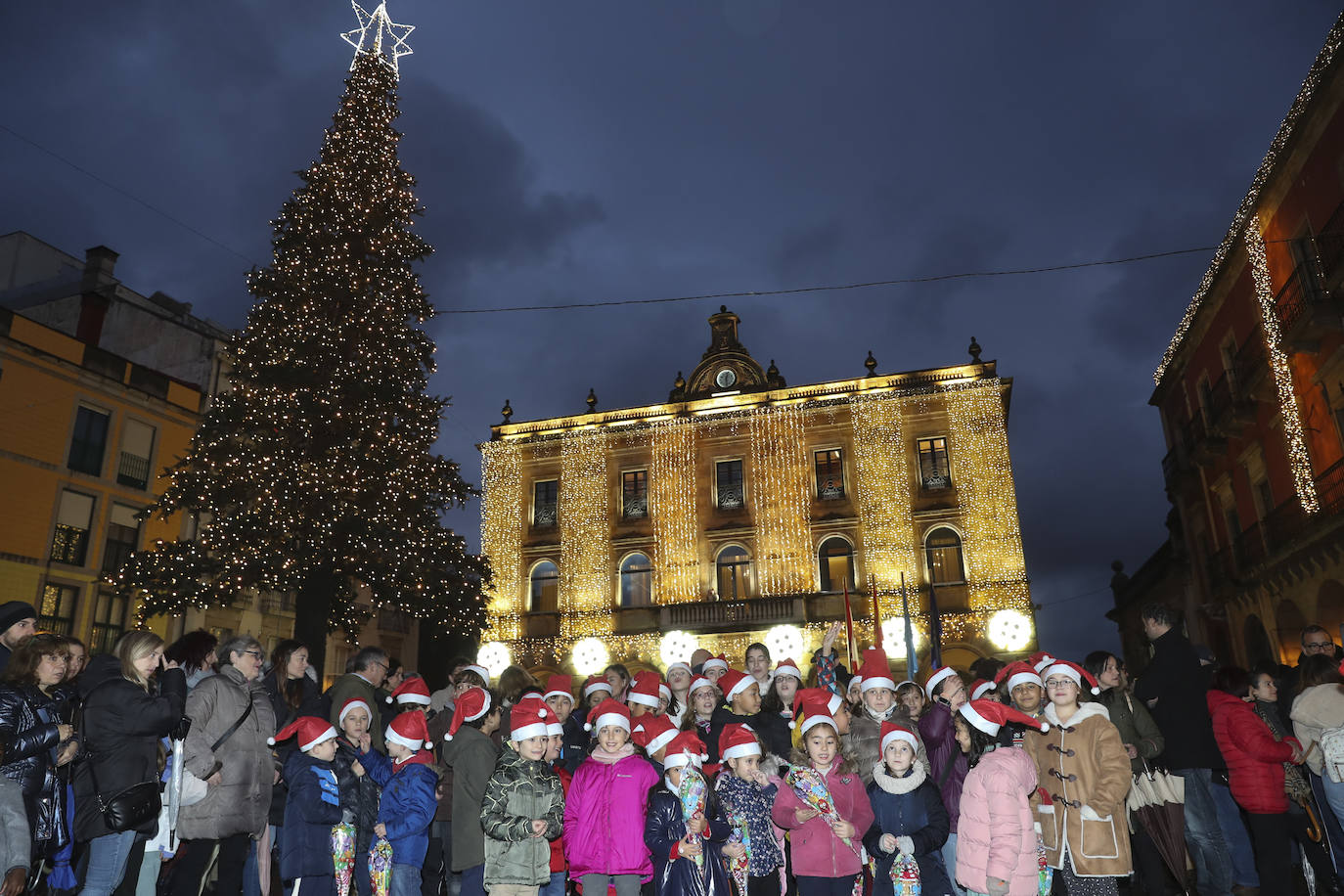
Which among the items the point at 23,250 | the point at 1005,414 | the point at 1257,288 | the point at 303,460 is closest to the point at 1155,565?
the point at 1005,414

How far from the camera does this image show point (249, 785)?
578cm

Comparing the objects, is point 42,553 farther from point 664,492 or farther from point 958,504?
point 958,504

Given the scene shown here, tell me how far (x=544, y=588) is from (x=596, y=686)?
2356cm

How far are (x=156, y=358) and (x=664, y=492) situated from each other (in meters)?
16.9

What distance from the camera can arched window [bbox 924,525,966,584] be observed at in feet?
90.6

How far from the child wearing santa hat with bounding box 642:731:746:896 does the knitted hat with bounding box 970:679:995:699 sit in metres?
2.73

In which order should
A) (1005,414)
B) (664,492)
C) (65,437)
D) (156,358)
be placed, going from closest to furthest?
(65,437) < (156,358) < (1005,414) < (664,492)

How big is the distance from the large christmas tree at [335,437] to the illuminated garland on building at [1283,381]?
17.4m

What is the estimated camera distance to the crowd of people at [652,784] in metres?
4.89

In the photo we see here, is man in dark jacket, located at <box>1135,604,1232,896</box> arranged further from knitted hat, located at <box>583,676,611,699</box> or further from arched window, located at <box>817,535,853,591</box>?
arched window, located at <box>817,535,853,591</box>

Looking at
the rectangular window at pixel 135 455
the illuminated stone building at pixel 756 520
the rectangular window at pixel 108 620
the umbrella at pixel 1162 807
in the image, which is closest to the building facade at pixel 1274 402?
the illuminated stone building at pixel 756 520

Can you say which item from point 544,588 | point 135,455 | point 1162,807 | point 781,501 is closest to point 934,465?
point 781,501

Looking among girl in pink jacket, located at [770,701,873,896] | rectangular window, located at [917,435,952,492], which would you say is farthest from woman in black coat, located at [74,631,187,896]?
rectangular window, located at [917,435,952,492]

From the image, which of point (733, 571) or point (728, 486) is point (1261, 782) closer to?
point (733, 571)
